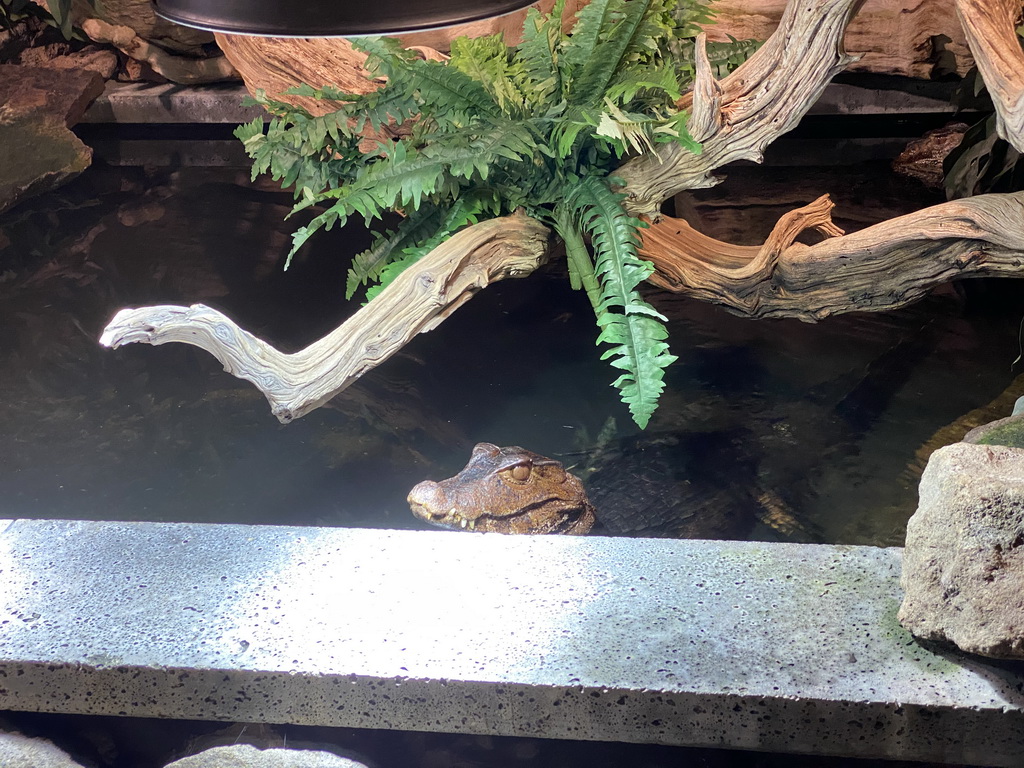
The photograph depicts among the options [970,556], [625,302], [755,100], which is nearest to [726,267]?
[755,100]

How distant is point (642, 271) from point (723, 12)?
335cm

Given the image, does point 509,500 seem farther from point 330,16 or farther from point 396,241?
point 330,16

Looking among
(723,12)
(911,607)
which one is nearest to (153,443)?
(911,607)

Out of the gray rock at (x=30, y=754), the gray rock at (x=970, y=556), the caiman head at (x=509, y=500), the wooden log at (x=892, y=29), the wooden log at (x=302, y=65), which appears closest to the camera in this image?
the gray rock at (x=970, y=556)

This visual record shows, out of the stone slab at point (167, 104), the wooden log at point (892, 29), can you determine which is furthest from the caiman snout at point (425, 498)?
the stone slab at point (167, 104)

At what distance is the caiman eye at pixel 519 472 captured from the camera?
2.66 meters

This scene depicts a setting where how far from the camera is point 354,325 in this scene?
9.41 ft

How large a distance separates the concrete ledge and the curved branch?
4.68 ft

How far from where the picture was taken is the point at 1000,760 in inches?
65.6

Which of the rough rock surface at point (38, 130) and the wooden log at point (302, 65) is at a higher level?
the wooden log at point (302, 65)

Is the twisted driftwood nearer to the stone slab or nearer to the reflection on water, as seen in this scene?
the reflection on water

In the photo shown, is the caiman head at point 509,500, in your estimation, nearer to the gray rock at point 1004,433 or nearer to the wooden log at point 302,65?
the gray rock at point 1004,433

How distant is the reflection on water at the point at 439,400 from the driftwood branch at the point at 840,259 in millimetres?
315

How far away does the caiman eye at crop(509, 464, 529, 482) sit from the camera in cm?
266
